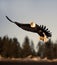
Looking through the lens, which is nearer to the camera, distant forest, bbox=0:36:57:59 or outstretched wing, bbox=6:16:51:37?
outstretched wing, bbox=6:16:51:37

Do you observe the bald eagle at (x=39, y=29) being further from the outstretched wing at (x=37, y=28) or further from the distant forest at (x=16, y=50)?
the distant forest at (x=16, y=50)

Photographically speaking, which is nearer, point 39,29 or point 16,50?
point 39,29

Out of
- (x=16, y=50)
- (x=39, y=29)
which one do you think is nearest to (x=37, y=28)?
(x=39, y=29)

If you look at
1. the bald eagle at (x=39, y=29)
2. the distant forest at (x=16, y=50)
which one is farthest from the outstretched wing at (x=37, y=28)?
the distant forest at (x=16, y=50)

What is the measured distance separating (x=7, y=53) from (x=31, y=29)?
5386 centimetres

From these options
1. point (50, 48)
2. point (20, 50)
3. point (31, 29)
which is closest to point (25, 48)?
point (20, 50)

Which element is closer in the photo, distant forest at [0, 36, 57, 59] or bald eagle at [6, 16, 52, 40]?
Result: bald eagle at [6, 16, 52, 40]

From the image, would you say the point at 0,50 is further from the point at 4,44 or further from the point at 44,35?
the point at 44,35

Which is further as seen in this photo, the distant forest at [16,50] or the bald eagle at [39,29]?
the distant forest at [16,50]

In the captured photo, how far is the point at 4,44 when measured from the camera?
70688 millimetres

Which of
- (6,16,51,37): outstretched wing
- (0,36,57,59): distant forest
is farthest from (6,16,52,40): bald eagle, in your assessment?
(0,36,57,59): distant forest

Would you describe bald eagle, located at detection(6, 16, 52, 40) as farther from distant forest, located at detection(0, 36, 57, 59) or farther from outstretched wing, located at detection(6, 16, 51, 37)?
distant forest, located at detection(0, 36, 57, 59)

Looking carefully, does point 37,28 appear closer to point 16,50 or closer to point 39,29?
point 39,29

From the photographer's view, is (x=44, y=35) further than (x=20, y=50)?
No
